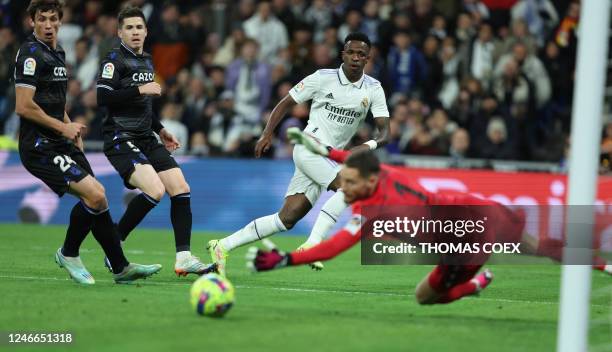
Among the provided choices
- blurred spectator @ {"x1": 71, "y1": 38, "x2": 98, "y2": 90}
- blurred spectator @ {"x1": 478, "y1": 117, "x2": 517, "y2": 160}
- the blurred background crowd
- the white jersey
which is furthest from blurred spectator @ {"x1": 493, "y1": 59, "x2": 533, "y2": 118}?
blurred spectator @ {"x1": 71, "y1": 38, "x2": 98, "y2": 90}

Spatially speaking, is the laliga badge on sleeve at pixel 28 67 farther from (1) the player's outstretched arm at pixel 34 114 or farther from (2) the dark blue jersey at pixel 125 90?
(2) the dark blue jersey at pixel 125 90

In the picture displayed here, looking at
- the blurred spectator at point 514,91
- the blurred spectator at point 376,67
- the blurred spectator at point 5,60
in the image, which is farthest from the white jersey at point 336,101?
the blurred spectator at point 5,60

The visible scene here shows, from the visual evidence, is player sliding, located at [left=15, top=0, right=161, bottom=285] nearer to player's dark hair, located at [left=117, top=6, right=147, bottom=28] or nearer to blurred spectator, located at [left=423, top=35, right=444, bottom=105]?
player's dark hair, located at [left=117, top=6, right=147, bottom=28]

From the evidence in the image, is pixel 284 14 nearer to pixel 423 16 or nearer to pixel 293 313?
pixel 423 16

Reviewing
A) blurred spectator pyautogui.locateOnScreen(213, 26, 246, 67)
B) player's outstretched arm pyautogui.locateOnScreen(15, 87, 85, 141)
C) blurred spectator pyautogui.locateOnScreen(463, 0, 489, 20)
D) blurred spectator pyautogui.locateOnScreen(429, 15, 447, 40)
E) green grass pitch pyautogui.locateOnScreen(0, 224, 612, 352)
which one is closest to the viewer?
green grass pitch pyautogui.locateOnScreen(0, 224, 612, 352)

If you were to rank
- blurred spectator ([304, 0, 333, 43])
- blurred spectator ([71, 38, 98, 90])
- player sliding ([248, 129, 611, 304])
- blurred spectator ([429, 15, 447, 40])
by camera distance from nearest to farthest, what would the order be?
player sliding ([248, 129, 611, 304]), blurred spectator ([429, 15, 447, 40]), blurred spectator ([304, 0, 333, 43]), blurred spectator ([71, 38, 98, 90])

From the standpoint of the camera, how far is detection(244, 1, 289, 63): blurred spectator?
20.2 meters

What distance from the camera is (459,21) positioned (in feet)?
63.5

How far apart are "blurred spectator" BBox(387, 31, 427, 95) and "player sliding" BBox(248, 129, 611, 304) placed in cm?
1070

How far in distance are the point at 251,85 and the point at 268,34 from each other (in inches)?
50.5

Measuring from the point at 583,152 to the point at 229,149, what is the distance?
13.2 m

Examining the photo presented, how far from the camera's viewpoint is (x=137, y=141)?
1022 cm

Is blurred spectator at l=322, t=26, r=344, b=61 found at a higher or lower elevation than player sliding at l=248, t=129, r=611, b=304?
higher

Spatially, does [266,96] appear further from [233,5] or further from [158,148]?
[158,148]
